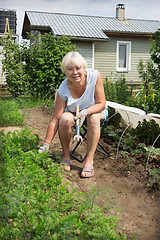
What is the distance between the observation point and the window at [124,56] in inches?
531

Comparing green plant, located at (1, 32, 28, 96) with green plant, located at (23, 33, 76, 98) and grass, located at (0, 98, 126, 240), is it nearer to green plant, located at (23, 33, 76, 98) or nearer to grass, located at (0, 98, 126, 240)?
green plant, located at (23, 33, 76, 98)

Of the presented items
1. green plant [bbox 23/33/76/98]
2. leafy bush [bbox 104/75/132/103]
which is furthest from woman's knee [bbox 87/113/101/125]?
green plant [bbox 23/33/76/98]

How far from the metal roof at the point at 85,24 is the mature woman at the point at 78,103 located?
26.3 feet

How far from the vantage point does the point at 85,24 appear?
1291cm

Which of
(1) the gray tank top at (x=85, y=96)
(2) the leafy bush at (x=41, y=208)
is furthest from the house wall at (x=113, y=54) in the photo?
(2) the leafy bush at (x=41, y=208)

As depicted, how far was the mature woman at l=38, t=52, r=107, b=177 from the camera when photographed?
3.08 m

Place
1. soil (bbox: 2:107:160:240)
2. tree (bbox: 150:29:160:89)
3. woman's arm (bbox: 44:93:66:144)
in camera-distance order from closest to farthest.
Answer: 1. soil (bbox: 2:107:160:240)
2. woman's arm (bbox: 44:93:66:144)
3. tree (bbox: 150:29:160:89)

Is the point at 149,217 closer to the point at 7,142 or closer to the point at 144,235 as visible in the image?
the point at 144,235

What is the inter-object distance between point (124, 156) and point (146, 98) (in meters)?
1.83

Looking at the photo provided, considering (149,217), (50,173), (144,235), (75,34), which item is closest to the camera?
(144,235)

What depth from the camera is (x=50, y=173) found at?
284 centimetres

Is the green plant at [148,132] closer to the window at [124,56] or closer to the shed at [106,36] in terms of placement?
the shed at [106,36]

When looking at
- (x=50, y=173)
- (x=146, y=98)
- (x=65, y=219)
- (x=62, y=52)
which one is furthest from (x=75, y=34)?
(x=65, y=219)

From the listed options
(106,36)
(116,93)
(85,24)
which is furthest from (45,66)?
(85,24)
